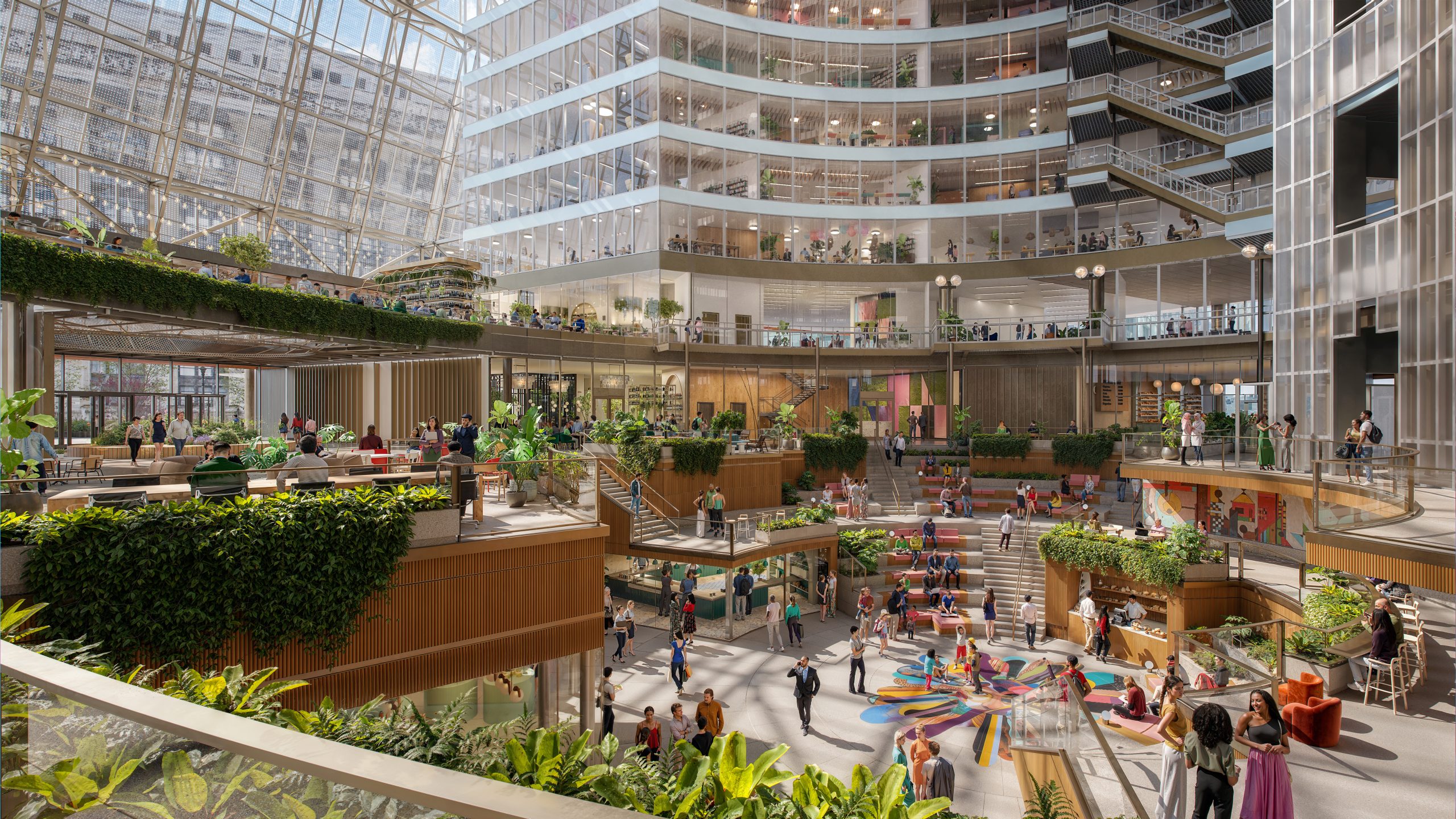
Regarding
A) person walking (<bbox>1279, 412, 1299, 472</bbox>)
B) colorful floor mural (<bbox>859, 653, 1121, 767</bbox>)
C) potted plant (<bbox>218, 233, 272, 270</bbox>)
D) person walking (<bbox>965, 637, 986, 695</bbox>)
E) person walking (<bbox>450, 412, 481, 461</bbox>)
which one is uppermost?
potted plant (<bbox>218, 233, 272, 270</bbox>)

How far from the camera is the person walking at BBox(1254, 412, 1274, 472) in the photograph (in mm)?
17453

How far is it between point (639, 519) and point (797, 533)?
446 centimetres

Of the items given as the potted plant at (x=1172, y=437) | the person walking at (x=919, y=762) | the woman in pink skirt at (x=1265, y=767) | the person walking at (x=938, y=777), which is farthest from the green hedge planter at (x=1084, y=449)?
the woman in pink skirt at (x=1265, y=767)

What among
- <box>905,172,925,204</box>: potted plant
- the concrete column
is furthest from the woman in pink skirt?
<box>905,172,925,204</box>: potted plant

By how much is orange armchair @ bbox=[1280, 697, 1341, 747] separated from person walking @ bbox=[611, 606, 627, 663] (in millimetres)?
12528

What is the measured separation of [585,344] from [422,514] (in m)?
19.3

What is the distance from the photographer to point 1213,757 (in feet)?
21.2

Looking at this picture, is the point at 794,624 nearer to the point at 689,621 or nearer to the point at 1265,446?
the point at 689,621

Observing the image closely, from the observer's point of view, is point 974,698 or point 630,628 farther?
point 630,628

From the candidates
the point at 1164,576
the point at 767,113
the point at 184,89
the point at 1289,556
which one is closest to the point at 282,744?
the point at 1164,576

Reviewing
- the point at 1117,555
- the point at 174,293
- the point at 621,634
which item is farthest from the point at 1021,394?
the point at 174,293

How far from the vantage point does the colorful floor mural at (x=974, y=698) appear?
13.0 meters

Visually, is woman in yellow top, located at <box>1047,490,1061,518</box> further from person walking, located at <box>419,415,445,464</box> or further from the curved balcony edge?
the curved balcony edge

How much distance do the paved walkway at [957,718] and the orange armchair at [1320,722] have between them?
6.2 inches
